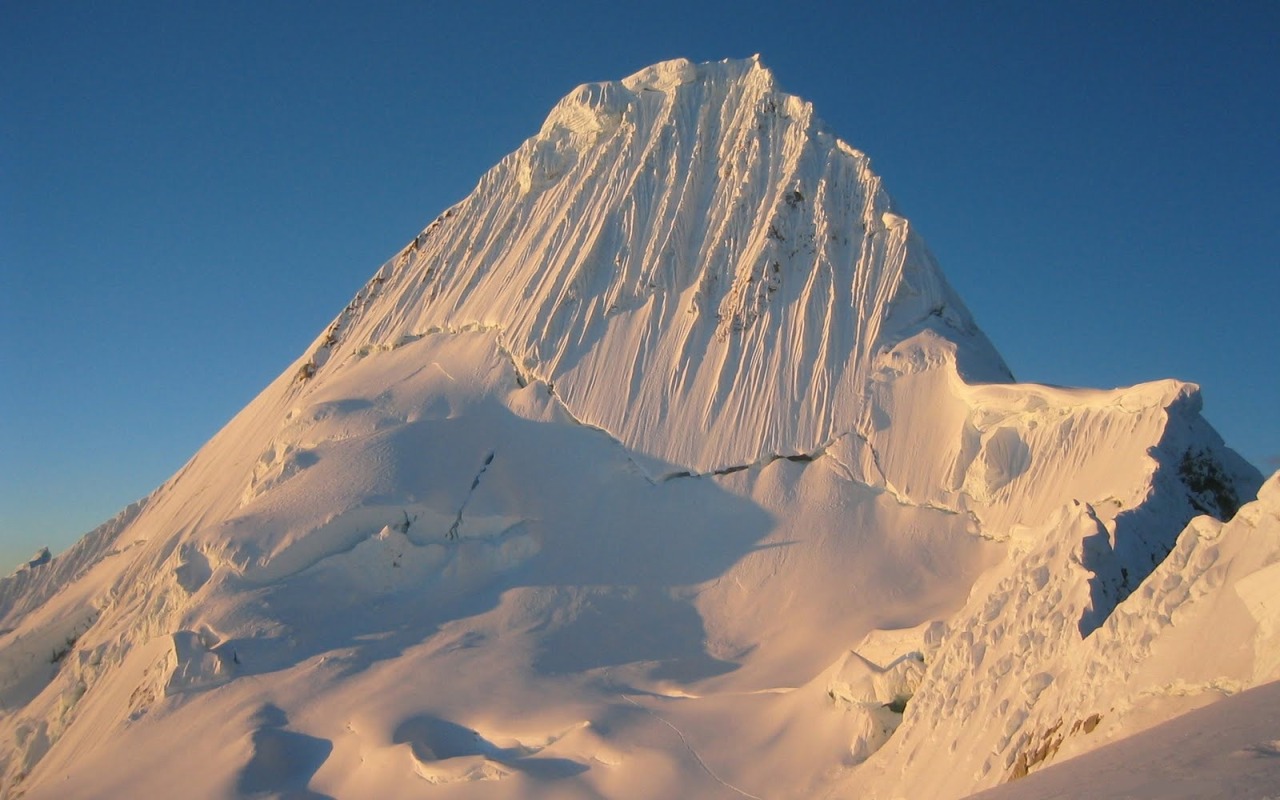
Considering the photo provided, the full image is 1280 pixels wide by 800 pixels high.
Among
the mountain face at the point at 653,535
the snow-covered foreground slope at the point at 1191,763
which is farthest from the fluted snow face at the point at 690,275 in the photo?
the snow-covered foreground slope at the point at 1191,763

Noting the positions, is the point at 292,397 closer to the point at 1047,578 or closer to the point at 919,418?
the point at 919,418

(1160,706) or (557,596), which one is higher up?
(557,596)

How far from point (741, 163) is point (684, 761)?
12684 millimetres

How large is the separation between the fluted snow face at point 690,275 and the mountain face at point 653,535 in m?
0.08

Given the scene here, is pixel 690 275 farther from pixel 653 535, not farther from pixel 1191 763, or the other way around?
pixel 1191 763

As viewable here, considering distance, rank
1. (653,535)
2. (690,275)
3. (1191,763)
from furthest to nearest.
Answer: (690,275)
(653,535)
(1191,763)

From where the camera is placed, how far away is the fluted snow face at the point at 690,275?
56.9ft

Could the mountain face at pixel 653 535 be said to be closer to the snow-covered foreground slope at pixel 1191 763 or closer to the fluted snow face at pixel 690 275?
the fluted snow face at pixel 690 275

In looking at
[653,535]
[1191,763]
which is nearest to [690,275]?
[653,535]

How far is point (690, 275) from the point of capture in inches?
758

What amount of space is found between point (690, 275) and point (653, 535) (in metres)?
5.62

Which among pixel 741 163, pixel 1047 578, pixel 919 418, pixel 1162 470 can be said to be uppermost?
pixel 741 163

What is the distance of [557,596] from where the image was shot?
50.6 feet

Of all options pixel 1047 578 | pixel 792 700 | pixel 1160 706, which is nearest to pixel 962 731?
pixel 1047 578
